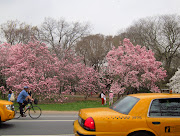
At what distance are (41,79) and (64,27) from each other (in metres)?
26.7

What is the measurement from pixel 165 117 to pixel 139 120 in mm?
656

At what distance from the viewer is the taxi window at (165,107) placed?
15.4ft

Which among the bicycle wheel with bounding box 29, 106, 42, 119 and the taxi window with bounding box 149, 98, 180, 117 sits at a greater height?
the taxi window with bounding box 149, 98, 180, 117

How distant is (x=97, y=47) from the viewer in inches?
1583

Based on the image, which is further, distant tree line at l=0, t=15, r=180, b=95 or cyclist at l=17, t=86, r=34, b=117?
distant tree line at l=0, t=15, r=180, b=95

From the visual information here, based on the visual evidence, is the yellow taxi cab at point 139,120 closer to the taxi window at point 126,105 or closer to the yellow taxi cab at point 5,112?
the taxi window at point 126,105

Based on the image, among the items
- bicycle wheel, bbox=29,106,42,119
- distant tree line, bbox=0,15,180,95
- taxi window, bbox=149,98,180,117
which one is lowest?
bicycle wheel, bbox=29,106,42,119

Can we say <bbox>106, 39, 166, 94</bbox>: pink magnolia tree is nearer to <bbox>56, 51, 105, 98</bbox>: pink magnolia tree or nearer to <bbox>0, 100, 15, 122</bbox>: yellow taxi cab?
<bbox>56, 51, 105, 98</bbox>: pink magnolia tree

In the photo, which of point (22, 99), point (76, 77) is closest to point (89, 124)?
point (22, 99)

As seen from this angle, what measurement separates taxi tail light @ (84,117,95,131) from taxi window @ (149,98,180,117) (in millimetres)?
1348

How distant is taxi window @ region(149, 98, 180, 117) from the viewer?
4688mm

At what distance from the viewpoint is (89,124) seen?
4441 millimetres

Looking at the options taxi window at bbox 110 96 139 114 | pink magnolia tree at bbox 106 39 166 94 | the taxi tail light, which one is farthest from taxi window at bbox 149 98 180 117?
pink magnolia tree at bbox 106 39 166 94

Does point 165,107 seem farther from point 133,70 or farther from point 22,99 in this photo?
point 133,70
